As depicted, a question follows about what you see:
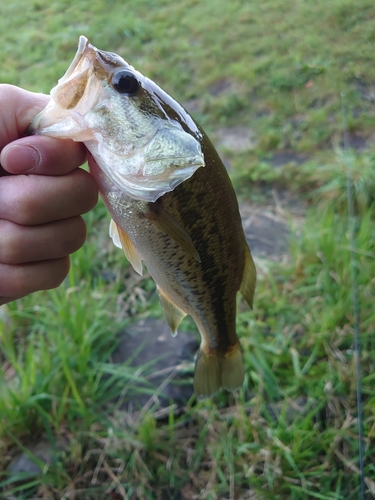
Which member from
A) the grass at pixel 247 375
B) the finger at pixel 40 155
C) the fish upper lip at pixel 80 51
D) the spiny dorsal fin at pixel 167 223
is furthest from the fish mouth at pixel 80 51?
the grass at pixel 247 375

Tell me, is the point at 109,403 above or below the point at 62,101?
below

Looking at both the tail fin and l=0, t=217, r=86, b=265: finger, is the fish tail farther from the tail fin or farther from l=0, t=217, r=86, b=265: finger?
l=0, t=217, r=86, b=265: finger

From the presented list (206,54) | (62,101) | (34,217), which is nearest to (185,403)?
(34,217)

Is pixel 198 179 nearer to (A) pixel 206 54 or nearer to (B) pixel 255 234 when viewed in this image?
(B) pixel 255 234

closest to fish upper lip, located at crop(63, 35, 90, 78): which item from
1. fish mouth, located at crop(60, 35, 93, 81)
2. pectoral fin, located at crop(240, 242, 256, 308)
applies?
fish mouth, located at crop(60, 35, 93, 81)

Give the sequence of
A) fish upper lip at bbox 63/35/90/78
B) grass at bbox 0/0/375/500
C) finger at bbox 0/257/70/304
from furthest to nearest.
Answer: grass at bbox 0/0/375/500 < finger at bbox 0/257/70/304 < fish upper lip at bbox 63/35/90/78

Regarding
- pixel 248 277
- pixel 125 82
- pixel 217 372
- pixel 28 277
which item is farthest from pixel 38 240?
pixel 217 372

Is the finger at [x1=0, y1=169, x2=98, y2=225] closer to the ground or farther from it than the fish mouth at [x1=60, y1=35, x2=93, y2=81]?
closer to the ground
